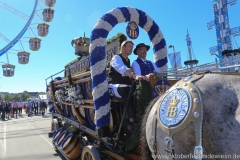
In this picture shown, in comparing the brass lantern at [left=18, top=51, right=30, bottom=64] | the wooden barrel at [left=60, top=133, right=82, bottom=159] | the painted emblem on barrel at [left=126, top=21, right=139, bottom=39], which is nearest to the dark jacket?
the painted emblem on barrel at [left=126, top=21, right=139, bottom=39]

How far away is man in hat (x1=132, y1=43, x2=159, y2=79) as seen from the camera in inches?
122

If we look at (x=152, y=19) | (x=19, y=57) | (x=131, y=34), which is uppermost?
(x=19, y=57)

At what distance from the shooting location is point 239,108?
1386 millimetres

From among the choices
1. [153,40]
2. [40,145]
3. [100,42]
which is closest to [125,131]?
[100,42]

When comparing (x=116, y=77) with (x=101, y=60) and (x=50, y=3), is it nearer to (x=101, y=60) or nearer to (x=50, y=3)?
(x=101, y=60)

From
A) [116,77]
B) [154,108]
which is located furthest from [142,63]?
[154,108]

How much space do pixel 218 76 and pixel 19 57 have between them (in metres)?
21.9

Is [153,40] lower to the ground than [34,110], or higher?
higher

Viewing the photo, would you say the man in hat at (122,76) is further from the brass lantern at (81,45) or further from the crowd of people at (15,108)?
the crowd of people at (15,108)

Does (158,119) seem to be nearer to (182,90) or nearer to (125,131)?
(182,90)

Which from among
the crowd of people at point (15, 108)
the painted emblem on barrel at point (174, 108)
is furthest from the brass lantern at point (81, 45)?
the crowd of people at point (15, 108)

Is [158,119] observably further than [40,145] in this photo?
No

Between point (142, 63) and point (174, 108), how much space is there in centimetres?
162

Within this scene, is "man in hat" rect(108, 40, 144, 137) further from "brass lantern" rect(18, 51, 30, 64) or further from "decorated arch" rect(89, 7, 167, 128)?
"brass lantern" rect(18, 51, 30, 64)
